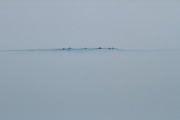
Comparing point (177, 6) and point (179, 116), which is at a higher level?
point (177, 6)

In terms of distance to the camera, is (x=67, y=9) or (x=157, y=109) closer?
(x=67, y=9)

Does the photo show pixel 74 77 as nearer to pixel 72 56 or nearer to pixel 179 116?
pixel 72 56

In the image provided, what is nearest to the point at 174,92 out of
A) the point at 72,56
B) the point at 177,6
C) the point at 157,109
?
the point at 157,109

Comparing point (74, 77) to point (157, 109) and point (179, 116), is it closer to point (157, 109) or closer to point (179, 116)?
point (157, 109)

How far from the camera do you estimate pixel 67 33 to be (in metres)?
1.21

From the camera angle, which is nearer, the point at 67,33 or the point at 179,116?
the point at 67,33

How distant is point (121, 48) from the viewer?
1238mm

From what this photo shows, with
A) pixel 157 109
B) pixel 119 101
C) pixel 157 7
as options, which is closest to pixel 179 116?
pixel 157 109

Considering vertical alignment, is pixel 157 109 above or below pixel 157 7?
below

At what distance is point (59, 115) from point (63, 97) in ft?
0.35

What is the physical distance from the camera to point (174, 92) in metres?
1.29

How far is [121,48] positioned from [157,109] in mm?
407

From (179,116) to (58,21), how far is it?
87 cm

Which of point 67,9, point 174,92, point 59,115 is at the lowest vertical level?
point 59,115
